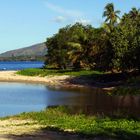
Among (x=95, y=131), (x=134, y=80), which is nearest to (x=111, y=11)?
(x=134, y=80)

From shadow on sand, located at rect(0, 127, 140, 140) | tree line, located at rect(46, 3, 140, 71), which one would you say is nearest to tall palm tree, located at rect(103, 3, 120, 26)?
tree line, located at rect(46, 3, 140, 71)

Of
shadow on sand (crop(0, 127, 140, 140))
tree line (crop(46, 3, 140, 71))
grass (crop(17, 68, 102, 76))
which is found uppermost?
tree line (crop(46, 3, 140, 71))

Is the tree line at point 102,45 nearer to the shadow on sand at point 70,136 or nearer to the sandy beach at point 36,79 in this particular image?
the sandy beach at point 36,79

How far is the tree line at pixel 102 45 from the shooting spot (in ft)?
208

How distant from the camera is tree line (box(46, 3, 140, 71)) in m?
63.2

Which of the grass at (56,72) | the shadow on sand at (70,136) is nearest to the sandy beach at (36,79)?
the grass at (56,72)

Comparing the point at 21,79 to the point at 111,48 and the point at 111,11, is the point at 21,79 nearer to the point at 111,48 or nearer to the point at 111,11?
the point at 111,11

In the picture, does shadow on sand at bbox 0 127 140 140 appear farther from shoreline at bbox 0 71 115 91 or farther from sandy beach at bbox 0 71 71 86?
sandy beach at bbox 0 71 71 86

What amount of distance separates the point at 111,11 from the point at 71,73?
1814 cm

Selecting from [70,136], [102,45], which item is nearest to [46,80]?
[102,45]

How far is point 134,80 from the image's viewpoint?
60094 mm

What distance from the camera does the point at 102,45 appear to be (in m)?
73.1

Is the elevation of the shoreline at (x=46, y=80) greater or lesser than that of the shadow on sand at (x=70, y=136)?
lesser

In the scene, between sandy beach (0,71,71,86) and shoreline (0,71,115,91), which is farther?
sandy beach (0,71,71,86)
